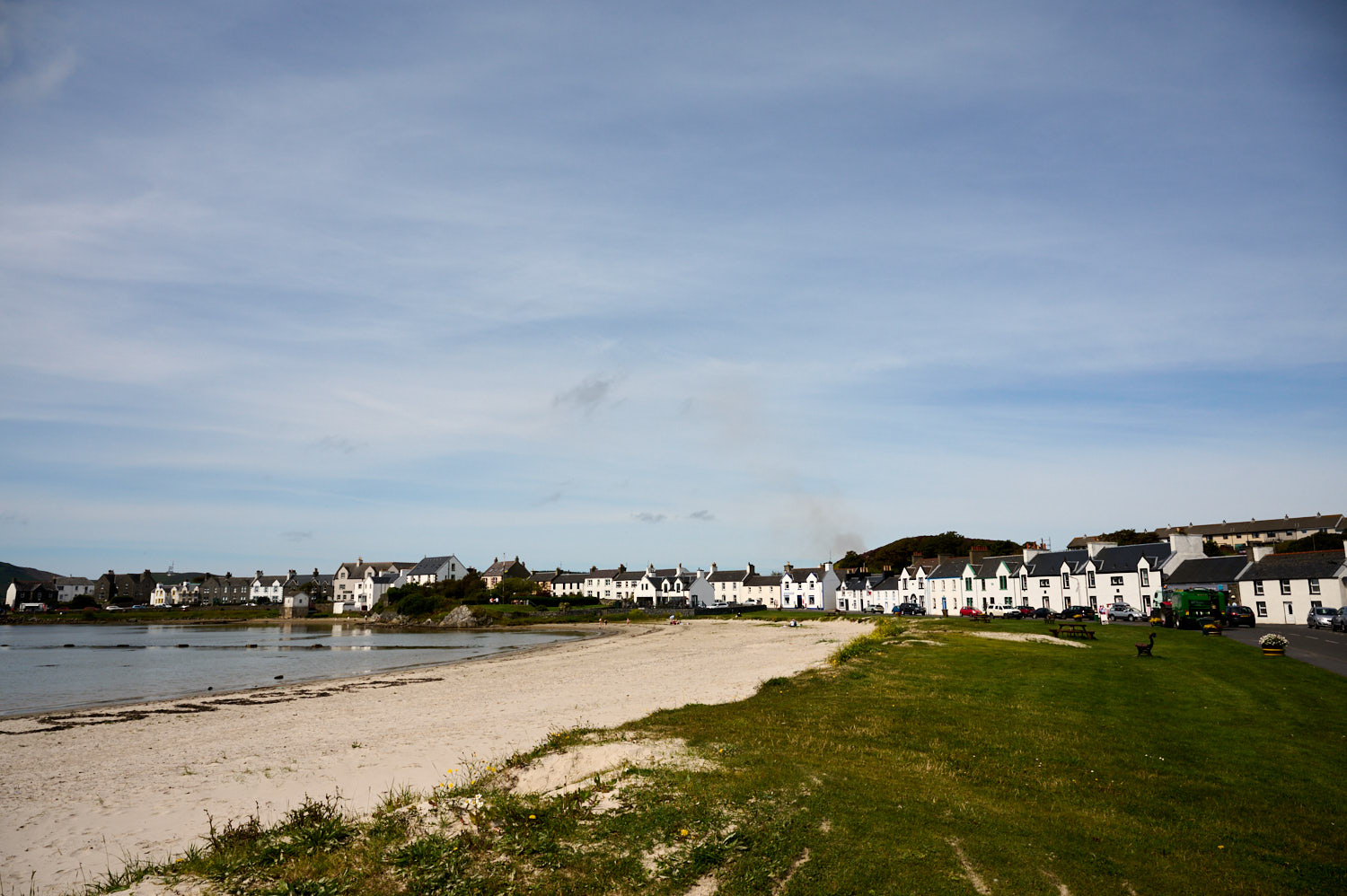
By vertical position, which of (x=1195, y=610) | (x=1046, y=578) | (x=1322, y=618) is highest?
(x=1195, y=610)

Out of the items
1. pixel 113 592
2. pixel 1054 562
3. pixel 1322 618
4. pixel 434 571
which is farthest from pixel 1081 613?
pixel 113 592

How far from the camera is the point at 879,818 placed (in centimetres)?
1096

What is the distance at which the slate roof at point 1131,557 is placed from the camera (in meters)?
79.2

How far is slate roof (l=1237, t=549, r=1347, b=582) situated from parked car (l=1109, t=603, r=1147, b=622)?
912 cm

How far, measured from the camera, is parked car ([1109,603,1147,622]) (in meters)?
69.3

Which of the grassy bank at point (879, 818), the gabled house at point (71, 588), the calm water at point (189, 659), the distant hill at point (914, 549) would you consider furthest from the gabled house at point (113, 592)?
the grassy bank at point (879, 818)

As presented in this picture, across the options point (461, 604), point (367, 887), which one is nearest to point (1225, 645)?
point (367, 887)

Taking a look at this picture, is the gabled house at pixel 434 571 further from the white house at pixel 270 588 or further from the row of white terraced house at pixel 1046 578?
the row of white terraced house at pixel 1046 578

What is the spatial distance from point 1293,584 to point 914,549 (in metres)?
91.2

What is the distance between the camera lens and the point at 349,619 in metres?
145

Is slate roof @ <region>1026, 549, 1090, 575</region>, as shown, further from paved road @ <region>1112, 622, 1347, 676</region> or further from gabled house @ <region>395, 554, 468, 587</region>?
gabled house @ <region>395, 554, 468, 587</region>

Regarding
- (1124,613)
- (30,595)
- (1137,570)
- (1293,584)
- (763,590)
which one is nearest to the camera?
(1293,584)

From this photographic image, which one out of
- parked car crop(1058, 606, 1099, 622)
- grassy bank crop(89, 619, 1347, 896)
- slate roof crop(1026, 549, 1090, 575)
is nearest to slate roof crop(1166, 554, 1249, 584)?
parked car crop(1058, 606, 1099, 622)

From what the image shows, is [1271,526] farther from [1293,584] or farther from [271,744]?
[271,744]
